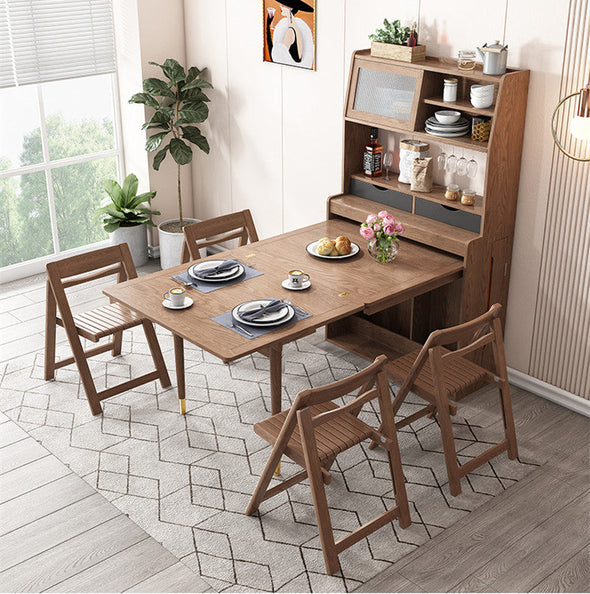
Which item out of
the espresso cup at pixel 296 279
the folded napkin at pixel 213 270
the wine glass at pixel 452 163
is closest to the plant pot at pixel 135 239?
the folded napkin at pixel 213 270

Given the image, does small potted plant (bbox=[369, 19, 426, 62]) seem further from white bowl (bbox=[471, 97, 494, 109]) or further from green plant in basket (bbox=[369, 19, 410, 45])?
white bowl (bbox=[471, 97, 494, 109])

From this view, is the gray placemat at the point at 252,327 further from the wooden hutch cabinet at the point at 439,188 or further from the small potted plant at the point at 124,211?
the small potted plant at the point at 124,211

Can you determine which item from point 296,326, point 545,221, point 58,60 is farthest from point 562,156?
point 58,60

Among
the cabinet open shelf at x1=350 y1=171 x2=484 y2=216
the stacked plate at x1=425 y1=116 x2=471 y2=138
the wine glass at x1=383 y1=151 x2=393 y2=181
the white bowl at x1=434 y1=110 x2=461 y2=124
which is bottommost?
the cabinet open shelf at x1=350 y1=171 x2=484 y2=216

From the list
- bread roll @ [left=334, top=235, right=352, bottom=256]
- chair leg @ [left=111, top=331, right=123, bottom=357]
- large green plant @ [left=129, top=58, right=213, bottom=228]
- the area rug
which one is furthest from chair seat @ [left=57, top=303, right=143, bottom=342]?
large green plant @ [left=129, top=58, right=213, bottom=228]

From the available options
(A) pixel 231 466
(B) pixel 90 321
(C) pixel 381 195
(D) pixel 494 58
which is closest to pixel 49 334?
(B) pixel 90 321

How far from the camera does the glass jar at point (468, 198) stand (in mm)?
4242

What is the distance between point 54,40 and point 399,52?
269cm

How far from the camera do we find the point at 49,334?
4.54 metres

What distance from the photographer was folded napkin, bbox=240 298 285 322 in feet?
12.1

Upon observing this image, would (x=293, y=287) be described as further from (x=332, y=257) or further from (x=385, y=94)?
(x=385, y=94)

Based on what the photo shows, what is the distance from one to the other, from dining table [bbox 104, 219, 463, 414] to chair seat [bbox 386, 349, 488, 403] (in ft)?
1.02

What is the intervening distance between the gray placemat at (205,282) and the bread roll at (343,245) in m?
0.47

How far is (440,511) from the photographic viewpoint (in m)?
3.57
